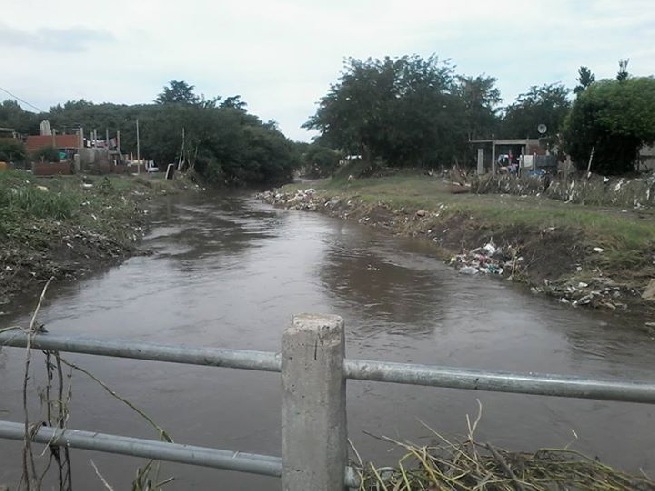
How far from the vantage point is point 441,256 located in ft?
43.8

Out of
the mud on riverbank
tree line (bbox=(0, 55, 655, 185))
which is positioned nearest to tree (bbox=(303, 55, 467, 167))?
tree line (bbox=(0, 55, 655, 185))

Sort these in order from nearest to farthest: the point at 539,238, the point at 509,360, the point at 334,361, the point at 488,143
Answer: the point at 334,361 < the point at 509,360 < the point at 539,238 < the point at 488,143

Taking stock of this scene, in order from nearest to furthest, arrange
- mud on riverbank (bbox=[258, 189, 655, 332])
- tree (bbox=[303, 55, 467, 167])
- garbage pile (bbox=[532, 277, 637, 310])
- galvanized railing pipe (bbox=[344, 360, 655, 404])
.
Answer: galvanized railing pipe (bbox=[344, 360, 655, 404]) < garbage pile (bbox=[532, 277, 637, 310]) < mud on riverbank (bbox=[258, 189, 655, 332]) < tree (bbox=[303, 55, 467, 167])

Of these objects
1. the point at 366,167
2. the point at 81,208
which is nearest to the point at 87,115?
the point at 366,167

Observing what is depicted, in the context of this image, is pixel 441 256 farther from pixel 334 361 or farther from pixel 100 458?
pixel 334 361

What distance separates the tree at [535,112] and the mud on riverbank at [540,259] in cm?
3331

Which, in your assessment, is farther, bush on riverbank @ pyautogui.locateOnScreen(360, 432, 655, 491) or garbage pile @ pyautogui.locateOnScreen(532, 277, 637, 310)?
garbage pile @ pyautogui.locateOnScreen(532, 277, 637, 310)

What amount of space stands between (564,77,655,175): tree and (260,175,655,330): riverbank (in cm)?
503

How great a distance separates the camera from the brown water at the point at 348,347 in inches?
186

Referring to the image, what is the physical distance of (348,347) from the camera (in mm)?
6887

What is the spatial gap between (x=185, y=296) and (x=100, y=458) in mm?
5234

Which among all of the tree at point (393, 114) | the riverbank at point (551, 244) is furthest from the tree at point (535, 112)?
the riverbank at point (551, 244)

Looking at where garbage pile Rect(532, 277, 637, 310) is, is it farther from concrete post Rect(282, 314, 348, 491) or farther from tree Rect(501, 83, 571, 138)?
tree Rect(501, 83, 571, 138)

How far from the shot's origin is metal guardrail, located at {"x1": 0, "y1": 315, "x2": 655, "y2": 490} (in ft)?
7.18
